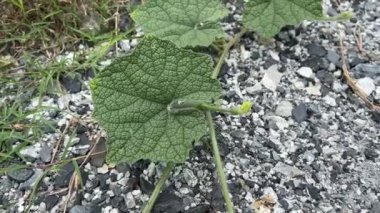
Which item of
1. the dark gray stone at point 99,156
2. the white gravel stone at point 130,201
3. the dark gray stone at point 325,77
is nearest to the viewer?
the white gravel stone at point 130,201

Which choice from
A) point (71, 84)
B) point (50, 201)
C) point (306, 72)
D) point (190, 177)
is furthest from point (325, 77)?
point (50, 201)

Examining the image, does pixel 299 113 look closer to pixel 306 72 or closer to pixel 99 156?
pixel 306 72

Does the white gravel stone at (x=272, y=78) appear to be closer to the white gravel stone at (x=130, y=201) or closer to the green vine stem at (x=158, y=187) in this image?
the green vine stem at (x=158, y=187)

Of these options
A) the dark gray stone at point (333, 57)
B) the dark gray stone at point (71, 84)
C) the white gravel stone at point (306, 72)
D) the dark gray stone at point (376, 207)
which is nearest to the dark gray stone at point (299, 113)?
the white gravel stone at point (306, 72)

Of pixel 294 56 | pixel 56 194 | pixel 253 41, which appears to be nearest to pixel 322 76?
pixel 294 56

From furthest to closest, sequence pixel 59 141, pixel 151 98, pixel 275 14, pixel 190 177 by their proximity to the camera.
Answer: pixel 275 14, pixel 59 141, pixel 190 177, pixel 151 98

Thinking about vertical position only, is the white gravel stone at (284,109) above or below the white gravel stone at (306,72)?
below
